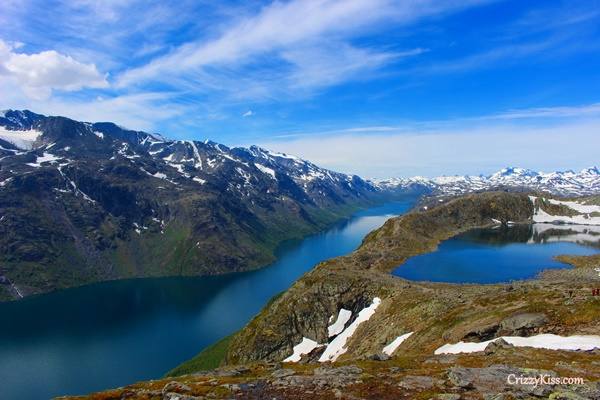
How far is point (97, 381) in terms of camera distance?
179875 mm

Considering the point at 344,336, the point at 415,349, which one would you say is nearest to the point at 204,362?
the point at 344,336

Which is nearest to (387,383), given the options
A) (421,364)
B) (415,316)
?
(421,364)

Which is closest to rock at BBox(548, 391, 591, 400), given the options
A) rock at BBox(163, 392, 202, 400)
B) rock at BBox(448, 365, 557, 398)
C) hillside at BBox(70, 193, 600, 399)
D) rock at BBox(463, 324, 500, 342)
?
hillside at BBox(70, 193, 600, 399)

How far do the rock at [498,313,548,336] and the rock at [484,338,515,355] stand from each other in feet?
18.7

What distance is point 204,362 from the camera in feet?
572

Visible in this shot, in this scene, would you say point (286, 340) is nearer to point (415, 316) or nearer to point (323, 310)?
point (323, 310)

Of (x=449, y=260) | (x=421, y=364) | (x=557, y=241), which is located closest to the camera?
(x=421, y=364)

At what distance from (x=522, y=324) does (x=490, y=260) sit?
11888 cm

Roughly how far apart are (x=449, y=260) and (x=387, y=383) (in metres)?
137

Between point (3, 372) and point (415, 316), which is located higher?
point (415, 316)

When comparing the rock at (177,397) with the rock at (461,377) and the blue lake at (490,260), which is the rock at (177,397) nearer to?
the rock at (461,377)

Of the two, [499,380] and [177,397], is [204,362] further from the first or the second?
[499,380]

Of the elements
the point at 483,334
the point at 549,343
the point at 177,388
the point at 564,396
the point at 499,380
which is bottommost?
the point at 483,334

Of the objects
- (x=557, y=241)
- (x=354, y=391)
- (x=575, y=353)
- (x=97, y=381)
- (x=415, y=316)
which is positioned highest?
(x=354, y=391)
